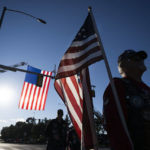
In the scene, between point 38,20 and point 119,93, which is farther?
point 38,20

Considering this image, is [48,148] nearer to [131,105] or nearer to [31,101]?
[131,105]

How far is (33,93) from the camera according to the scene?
9.27 metres

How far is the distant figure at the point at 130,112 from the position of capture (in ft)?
3.98

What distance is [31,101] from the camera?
906 cm

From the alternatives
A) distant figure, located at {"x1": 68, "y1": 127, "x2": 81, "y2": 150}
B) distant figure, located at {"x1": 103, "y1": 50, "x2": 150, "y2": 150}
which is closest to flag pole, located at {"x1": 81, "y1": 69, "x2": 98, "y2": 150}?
distant figure, located at {"x1": 103, "y1": 50, "x2": 150, "y2": 150}

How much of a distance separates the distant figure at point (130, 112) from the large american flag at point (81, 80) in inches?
26.0

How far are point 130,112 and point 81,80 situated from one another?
1171 millimetres

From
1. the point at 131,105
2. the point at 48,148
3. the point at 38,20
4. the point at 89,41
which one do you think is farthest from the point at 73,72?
the point at 38,20

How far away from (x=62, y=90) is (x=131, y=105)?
1561mm

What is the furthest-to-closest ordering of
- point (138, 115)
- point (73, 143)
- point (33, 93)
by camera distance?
point (33, 93)
point (73, 143)
point (138, 115)

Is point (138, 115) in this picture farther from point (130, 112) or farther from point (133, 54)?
point (133, 54)

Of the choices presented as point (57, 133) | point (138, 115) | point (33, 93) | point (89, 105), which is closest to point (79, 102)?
point (89, 105)

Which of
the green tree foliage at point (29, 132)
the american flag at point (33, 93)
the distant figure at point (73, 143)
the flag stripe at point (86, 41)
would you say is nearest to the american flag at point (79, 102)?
the flag stripe at point (86, 41)

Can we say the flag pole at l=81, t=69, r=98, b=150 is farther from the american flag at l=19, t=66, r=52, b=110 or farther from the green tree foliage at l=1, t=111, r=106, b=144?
the green tree foliage at l=1, t=111, r=106, b=144
